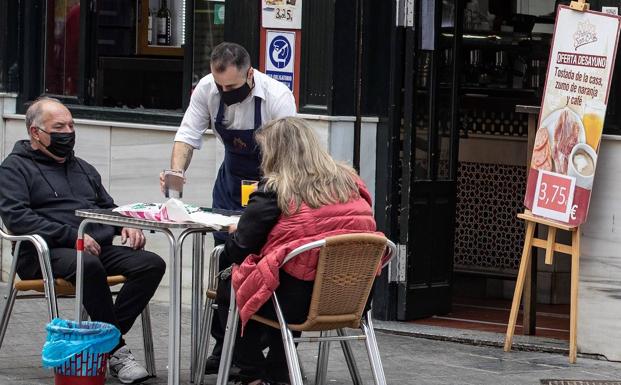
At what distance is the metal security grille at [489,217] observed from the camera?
942 centimetres

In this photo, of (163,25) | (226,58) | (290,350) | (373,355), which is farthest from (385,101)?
(290,350)

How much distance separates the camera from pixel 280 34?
838 centimetres

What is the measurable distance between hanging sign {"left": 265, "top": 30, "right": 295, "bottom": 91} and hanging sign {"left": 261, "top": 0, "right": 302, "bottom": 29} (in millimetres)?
49

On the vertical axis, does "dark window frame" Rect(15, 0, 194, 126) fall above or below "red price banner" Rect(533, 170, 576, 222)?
above

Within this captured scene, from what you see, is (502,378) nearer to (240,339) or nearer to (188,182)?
(240,339)

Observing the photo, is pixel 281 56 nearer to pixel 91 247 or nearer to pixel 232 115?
pixel 232 115

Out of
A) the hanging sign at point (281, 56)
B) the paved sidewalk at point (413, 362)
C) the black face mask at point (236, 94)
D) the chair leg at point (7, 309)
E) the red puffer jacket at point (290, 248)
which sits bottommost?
the paved sidewalk at point (413, 362)

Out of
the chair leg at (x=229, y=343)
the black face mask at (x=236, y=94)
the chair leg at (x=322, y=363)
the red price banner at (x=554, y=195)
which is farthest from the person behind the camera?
the red price banner at (x=554, y=195)

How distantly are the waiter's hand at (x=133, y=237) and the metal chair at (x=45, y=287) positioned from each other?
18cm

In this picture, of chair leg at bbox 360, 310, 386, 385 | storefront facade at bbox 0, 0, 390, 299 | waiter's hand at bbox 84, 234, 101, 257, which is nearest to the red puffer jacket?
chair leg at bbox 360, 310, 386, 385

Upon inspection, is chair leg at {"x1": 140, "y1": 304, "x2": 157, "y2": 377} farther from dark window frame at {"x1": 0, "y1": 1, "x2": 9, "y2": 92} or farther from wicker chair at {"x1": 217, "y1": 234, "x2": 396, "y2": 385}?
dark window frame at {"x1": 0, "y1": 1, "x2": 9, "y2": 92}

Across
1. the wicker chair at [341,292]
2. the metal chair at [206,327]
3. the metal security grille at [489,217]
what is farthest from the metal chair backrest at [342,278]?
the metal security grille at [489,217]

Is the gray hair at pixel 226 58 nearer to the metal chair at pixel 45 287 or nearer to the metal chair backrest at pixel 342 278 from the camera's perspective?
the metal chair at pixel 45 287

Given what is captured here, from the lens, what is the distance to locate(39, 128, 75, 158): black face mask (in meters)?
6.80
